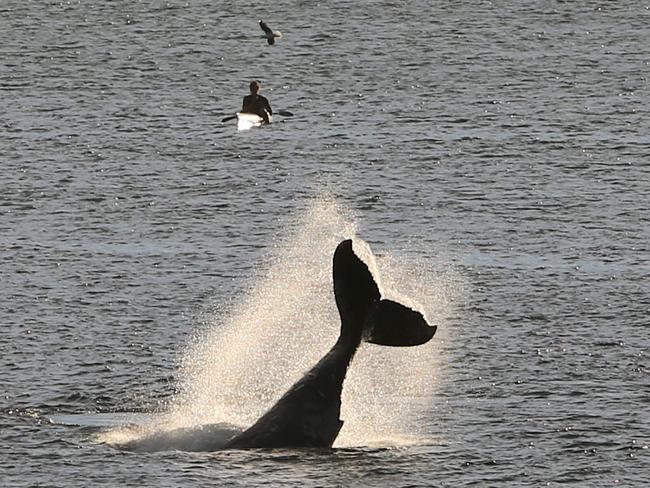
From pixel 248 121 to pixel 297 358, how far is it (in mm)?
9812

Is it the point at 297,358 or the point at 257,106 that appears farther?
the point at 257,106

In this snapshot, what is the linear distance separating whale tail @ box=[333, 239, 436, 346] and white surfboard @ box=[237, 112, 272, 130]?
11.8 metres

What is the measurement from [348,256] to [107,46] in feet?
58.5

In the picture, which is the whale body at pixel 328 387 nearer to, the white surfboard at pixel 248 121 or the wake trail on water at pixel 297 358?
the wake trail on water at pixel 297 358

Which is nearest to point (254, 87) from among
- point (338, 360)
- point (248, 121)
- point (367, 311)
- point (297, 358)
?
point (248, 121)

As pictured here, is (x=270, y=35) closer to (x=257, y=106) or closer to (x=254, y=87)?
(x=257, y=106)

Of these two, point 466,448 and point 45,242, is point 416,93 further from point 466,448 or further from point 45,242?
point 466,448

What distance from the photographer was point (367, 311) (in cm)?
1828

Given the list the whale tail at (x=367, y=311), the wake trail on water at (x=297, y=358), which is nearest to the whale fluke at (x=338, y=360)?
the whale tail at (x=367, y=311)

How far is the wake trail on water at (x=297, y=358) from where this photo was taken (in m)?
18.5

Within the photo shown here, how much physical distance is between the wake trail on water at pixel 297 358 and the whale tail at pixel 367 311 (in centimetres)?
18

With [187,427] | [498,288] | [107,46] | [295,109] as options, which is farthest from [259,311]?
[107,46]

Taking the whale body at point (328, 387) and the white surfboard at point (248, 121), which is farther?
the white surfboard at point (248, 121)

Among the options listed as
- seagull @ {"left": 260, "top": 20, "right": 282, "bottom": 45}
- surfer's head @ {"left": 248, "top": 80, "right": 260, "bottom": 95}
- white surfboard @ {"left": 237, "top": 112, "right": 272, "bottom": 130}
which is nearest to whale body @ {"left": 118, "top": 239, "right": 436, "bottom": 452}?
surfer's head @ {"left": 248, "top": 80, "right": 260, "bottom": 95}
